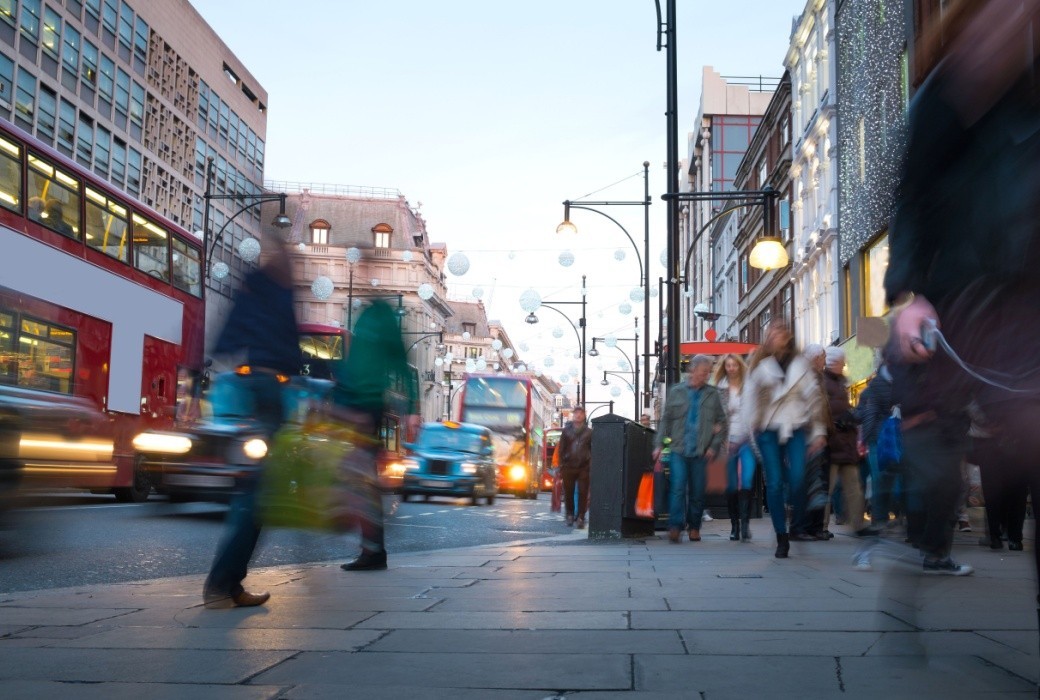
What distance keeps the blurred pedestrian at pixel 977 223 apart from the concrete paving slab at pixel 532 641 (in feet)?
4.72

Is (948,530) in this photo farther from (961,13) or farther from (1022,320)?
(961,13)

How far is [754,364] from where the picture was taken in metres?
9.52

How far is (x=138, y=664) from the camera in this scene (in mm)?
3979

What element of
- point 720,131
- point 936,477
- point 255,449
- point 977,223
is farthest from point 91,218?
point 720,131

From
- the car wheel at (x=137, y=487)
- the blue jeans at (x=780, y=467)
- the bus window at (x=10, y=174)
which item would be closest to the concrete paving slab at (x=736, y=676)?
the blue jeans at (x=780, y=467)

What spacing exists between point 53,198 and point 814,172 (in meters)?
23.3

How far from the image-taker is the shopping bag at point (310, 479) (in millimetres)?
5629

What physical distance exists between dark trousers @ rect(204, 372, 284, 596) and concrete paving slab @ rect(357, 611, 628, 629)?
2.40 ft

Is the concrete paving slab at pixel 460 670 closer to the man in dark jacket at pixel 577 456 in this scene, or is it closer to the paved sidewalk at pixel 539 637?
the paved sidewalk at pixel 539 637

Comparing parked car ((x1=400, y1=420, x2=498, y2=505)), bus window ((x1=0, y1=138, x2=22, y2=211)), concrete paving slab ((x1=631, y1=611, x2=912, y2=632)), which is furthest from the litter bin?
parked car ((x1=400, y1=420, x2=498, y2=505))

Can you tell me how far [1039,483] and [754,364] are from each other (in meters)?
6.35

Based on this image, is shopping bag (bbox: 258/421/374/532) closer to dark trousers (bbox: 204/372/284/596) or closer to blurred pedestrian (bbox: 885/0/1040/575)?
dark trousers (bbox: 204/372/284/596)

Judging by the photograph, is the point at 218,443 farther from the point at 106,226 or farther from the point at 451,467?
the point at 451,467

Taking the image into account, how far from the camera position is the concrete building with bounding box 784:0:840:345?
31.3m
